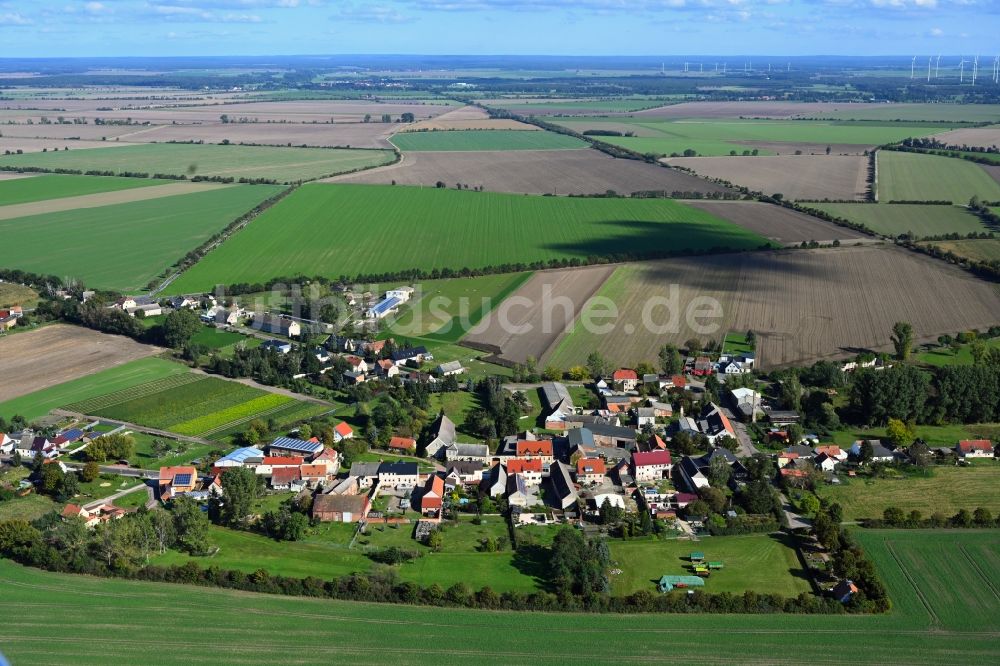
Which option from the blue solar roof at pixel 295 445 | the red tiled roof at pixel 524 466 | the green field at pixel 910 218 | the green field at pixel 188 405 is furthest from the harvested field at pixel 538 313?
the green field at pixel 910 218

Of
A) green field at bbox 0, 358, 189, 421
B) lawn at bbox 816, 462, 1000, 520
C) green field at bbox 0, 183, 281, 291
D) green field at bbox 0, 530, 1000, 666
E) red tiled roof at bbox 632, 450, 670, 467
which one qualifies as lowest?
green field at bbox 0, 530, 1000, 666

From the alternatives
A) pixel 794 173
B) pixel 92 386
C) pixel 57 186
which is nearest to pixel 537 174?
pixel 794 173

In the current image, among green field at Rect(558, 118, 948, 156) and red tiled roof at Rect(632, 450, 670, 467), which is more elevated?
green field at Rect(558, 118, 948, 156)

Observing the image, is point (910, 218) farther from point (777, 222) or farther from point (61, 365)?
point (61, 365)

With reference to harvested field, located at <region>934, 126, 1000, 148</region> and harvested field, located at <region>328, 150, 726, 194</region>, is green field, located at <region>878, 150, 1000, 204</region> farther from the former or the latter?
harvested field, located at <region>328, 150, 726, 194</region>

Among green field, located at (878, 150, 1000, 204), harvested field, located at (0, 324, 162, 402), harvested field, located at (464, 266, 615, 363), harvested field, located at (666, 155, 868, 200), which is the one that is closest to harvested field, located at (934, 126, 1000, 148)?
green field, located at (878, 150, 1000, 204)

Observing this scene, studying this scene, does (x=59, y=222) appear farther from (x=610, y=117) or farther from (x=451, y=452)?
(x=610, y=117)

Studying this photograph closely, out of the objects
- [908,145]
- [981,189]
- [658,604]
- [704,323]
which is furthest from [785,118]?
[658,604]

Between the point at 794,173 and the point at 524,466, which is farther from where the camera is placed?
the point at 794,173
